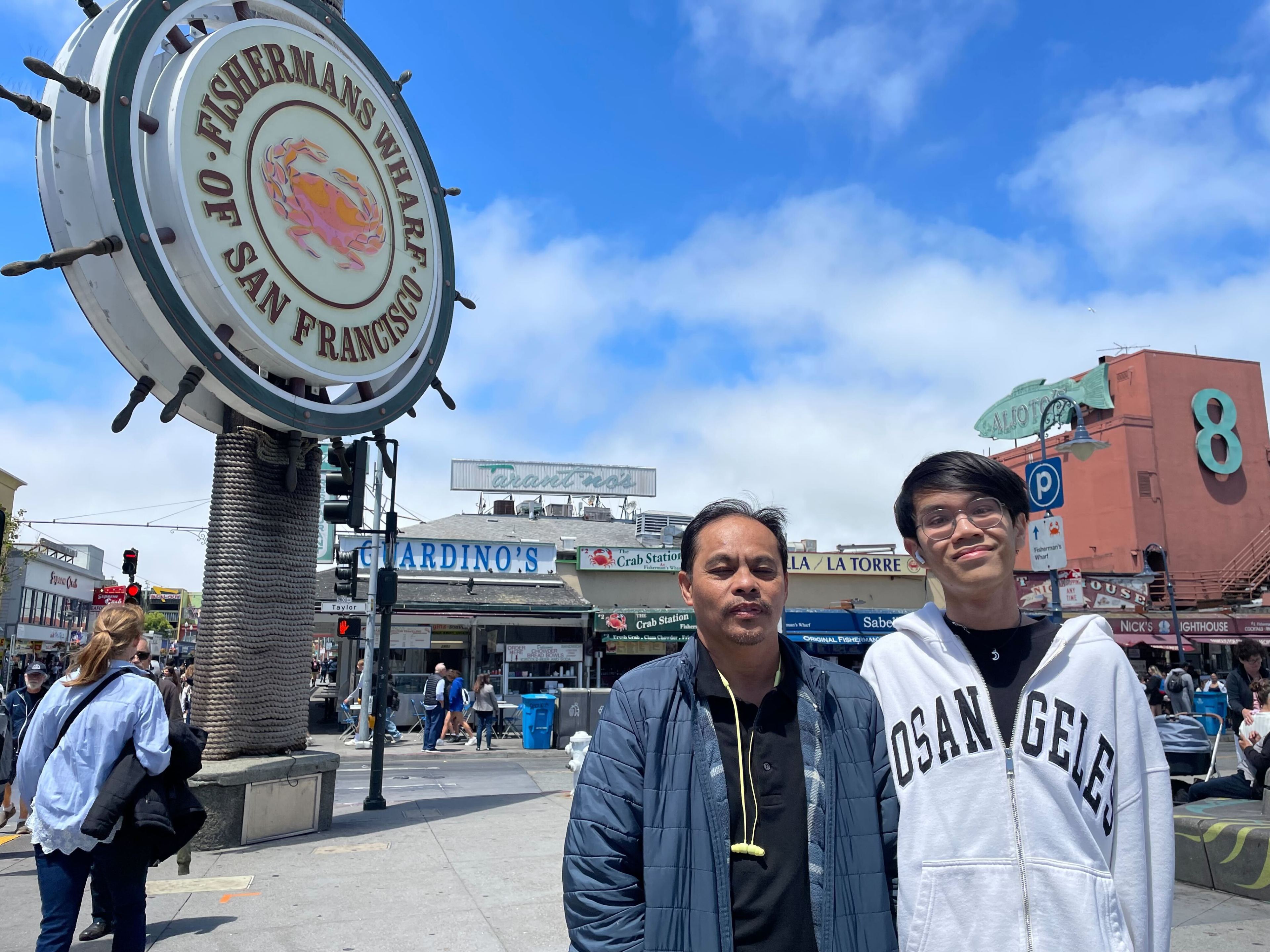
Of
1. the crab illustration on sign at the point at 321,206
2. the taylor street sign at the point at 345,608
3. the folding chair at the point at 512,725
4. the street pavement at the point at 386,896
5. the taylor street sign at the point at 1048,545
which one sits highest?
the crab illustration on sign at the point at 321,206

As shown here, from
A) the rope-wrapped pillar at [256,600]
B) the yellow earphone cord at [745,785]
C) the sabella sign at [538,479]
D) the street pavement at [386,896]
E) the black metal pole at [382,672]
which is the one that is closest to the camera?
the yellow earphone cord at [745,785]

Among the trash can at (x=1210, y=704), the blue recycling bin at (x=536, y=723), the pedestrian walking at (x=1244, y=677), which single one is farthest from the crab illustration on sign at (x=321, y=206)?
the trash can at (x=1210, y=704)

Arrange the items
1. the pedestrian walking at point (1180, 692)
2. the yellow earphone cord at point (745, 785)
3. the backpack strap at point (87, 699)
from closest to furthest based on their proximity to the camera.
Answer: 1. the yellow earphone cord at point (745, 785)
2. the backpack strap at point (87, 699)
3. the pedestrian walking at point (1180, 692)

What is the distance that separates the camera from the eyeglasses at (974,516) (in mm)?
2395

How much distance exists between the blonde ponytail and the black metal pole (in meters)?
5.11

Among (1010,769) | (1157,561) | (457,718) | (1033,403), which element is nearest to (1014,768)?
(1010,769)

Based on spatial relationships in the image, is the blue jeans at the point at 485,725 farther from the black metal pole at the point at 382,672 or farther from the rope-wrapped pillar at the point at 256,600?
the rope-wrapped pillar at the point at 256,600

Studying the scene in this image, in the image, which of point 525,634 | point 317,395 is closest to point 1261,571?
point 525,634

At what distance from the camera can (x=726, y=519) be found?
2508 millimetres

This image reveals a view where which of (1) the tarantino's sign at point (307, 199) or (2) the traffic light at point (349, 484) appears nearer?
(1) the tarantino's sign at point (307, 199)

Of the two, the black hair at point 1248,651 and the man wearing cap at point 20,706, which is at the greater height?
the black hair at point 1248,651

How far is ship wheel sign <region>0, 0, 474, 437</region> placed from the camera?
663cm

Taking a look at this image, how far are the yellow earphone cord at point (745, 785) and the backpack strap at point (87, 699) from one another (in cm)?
325

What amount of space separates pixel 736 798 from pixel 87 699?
3393mm
